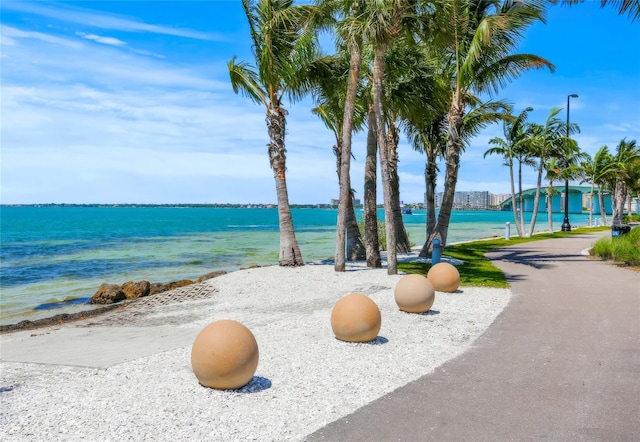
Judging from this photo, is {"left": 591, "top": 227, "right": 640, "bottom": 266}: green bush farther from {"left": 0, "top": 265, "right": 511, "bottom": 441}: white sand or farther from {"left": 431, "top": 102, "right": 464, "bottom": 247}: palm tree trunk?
{"left": 0, "top": 265, "right": 511, "bottom": 441}: white sand

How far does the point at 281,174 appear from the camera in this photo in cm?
1844

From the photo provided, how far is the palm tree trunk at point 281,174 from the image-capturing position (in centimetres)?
1828

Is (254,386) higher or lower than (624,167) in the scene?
lower

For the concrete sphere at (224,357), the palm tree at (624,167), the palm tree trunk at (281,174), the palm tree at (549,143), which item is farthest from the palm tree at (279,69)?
the palm tree at (624,167)

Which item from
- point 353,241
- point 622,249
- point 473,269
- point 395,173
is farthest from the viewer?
point 395,173

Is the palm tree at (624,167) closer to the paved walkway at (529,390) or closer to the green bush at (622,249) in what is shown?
the green bush at (622,249)

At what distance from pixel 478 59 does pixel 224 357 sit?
640 inches

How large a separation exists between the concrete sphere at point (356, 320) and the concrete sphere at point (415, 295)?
2.21 metres

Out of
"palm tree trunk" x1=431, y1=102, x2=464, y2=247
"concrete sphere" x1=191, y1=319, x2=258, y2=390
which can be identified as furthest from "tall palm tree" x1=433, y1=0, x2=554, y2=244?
"concrete sphere" x1=191, y1=319, x2=258, y2=390

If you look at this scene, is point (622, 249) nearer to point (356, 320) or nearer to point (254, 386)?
point (356, 320)

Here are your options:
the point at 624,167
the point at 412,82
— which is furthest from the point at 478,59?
the point at 624,167

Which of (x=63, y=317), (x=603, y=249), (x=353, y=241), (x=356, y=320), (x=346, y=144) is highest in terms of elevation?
(x=346, y=144)

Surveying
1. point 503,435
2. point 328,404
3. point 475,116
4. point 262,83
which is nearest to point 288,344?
point 328,404

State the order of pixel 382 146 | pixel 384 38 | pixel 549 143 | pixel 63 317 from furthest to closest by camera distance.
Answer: pixel 549 143 → pixel 382 146 → pixel 384 38 → pixel 63 317
